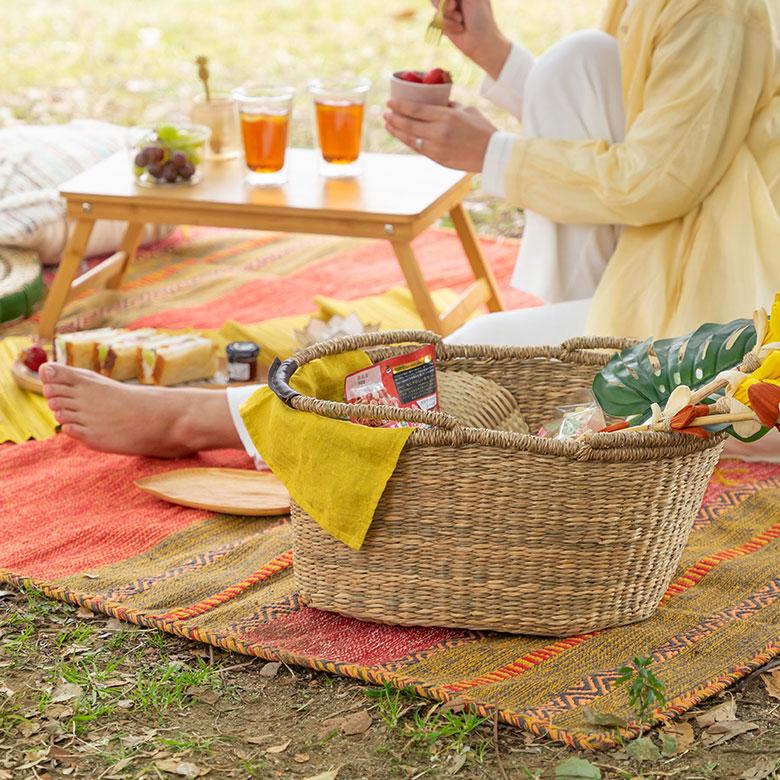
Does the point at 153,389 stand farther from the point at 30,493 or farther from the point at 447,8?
the point at 447,8

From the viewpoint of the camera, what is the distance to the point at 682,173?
2248 millimetres

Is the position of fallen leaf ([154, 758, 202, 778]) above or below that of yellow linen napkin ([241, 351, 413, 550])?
below

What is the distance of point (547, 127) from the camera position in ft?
8.41

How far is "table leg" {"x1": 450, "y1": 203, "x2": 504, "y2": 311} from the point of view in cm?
311

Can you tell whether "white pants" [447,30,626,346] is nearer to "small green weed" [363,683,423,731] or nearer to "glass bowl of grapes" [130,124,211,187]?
"glass bowl of grapes" [130,124,211,187]

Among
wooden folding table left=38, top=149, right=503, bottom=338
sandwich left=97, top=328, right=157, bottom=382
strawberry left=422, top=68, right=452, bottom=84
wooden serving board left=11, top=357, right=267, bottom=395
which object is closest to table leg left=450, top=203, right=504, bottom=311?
wooden folding table left=38, top=149, right=503, bottom=338

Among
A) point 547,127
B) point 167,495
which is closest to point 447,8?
point 547,127

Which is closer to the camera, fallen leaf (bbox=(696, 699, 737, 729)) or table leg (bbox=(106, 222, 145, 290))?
fallen leaf (bbox=(696, 699, 737, 729))

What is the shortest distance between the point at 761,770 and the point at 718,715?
4.7 inches

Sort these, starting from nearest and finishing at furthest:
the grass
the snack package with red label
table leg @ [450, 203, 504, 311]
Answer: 1. the snack package with red label
2. table leg @ [450, 203, 504, 311]
3. the grass

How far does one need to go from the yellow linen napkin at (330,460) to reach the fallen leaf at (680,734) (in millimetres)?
461

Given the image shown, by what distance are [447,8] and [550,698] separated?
155cm

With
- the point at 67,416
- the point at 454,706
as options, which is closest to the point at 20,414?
the point at 67,416

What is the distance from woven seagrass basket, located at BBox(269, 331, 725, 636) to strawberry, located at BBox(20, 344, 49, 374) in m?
1.07
